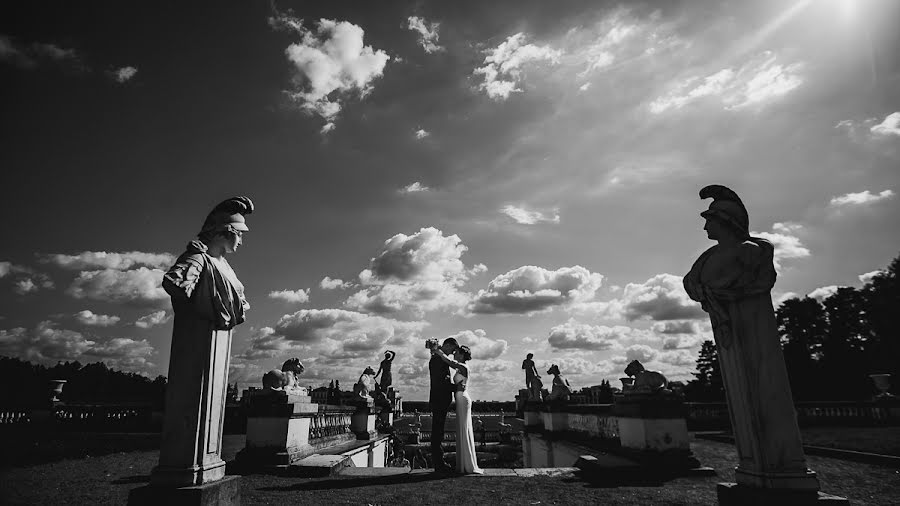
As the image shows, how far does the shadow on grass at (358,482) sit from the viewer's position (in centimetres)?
689

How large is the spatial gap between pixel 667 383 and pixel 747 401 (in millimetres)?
4882

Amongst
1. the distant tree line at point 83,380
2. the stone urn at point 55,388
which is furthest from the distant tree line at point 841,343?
the distant tree line at point 83,380

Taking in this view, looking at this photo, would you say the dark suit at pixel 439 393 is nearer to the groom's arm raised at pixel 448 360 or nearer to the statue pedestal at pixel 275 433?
the groom's arm raised at pixel 448 360

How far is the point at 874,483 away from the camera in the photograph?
7273 mm

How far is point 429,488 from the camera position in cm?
686

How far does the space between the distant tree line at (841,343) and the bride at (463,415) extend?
81.0 feet

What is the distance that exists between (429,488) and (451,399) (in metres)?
2.21

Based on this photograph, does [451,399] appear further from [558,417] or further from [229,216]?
[558,417]

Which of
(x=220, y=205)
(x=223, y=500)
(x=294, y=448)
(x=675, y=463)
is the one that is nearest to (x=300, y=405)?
(x=294, y=448)

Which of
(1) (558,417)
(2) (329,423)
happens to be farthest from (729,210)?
(1) (558,417)

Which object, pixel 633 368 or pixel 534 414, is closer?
pixel 633 368

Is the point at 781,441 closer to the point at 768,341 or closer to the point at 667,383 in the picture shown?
the point at 768,341

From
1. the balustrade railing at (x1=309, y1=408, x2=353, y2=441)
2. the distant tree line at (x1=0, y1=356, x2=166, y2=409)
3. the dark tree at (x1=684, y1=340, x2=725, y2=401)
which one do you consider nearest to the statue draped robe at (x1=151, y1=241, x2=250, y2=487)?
the balustrade railing at (x1=309, y1=408, x2=353, y2=441)

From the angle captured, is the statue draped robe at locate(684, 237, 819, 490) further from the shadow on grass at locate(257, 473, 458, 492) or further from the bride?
the shadow on grass at locate(257, 473, 458, 492)
